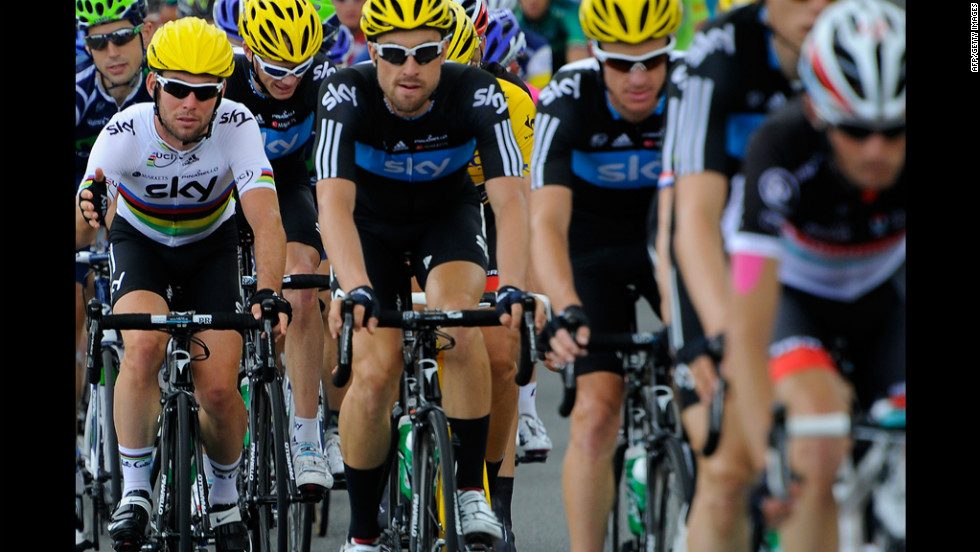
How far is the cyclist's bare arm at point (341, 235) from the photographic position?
199 inches

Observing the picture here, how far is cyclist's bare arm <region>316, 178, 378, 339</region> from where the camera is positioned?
506cm

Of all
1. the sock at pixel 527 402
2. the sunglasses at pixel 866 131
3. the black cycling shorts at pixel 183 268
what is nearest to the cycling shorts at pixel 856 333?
the sunglasses at pixel 866 131

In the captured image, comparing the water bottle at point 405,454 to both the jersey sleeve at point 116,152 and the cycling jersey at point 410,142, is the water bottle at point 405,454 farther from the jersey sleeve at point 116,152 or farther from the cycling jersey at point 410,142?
the jersey sleeve at point 116,152

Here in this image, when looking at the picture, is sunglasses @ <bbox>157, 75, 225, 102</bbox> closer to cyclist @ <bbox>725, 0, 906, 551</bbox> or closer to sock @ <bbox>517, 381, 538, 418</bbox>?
sock @ <bbox>517, 381, 538, 418</bbox>

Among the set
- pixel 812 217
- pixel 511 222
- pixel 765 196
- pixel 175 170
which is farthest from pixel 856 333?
pixel 175 170

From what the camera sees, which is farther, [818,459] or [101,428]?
[101,428]

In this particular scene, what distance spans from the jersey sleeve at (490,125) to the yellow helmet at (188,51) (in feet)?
3.35

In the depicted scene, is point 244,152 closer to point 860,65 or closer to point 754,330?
point 754,330

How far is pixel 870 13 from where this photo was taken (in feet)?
10.0

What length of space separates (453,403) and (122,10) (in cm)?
318

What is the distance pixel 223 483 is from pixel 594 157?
2.26 meters

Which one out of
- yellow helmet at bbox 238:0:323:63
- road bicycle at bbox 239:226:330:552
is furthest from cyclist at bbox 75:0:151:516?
road bicycle at bbox 239:226:330:552

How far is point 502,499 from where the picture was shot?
6379 mm

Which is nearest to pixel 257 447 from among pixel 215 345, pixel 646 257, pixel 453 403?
pixel 215 345
